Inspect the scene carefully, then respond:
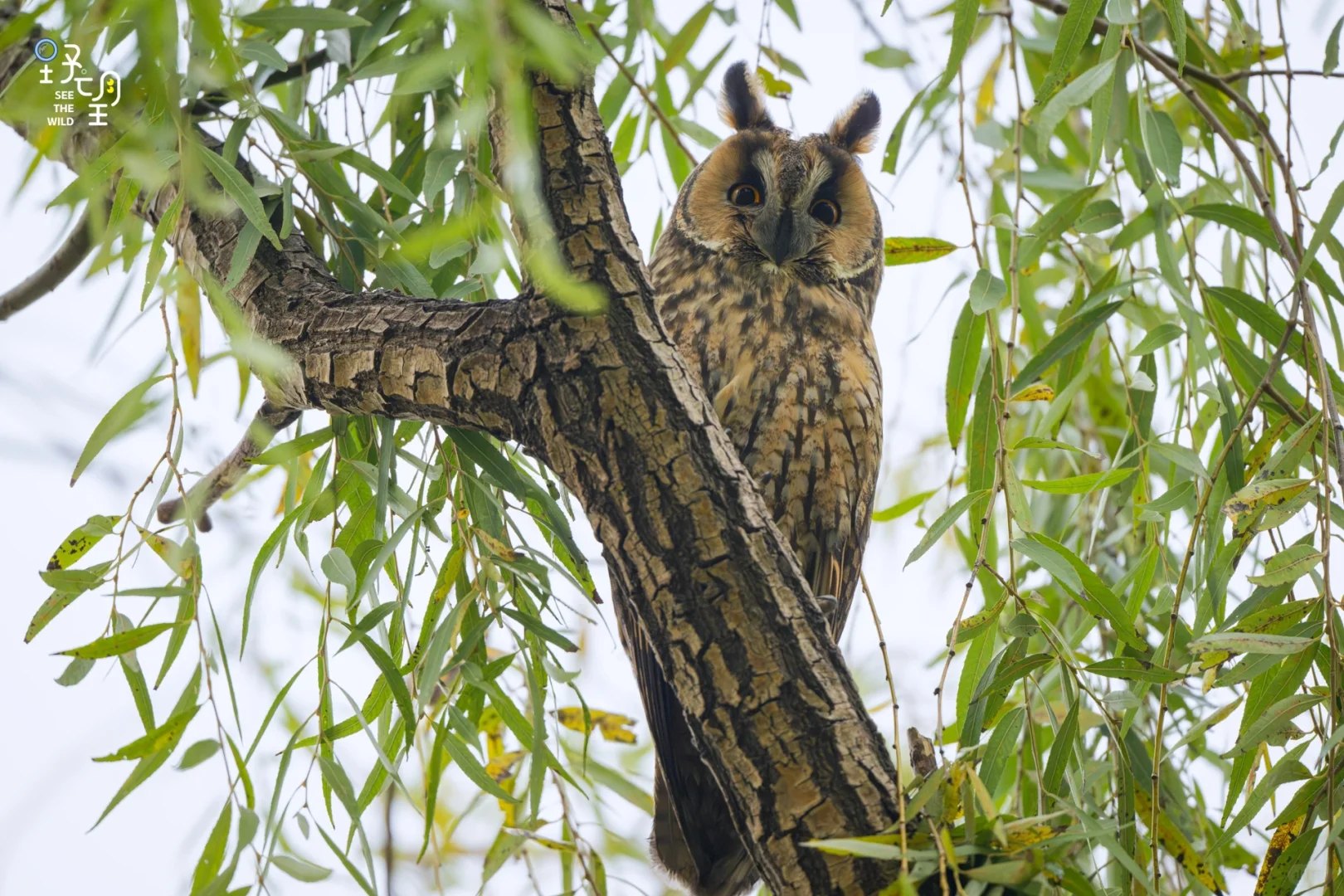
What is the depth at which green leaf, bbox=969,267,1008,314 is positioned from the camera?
120cm

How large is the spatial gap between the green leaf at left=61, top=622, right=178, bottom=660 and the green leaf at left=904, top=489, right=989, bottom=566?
0.76 metres

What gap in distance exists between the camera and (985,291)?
1222mm

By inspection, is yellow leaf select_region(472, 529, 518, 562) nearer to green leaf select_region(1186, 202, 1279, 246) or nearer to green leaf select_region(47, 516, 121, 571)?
green leaf select_region(47, 516, 121, 571)

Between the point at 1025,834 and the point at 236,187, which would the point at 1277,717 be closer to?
the point at 1025,834

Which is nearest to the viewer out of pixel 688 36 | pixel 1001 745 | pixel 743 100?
pixel 1001 745

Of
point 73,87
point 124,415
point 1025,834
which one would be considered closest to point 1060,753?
point 1025,834

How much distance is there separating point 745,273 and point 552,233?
1.01 m

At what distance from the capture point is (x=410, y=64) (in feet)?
4.00

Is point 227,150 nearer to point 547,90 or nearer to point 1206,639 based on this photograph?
point 547,90

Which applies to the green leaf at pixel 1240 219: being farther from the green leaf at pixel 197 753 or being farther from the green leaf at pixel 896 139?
the green leaf at pixel 197 753

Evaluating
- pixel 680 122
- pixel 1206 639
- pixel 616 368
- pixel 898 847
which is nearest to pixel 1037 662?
pixel 1206 639

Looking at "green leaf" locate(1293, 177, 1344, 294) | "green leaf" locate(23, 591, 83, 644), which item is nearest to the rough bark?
"green leaf" locate(23, 591, 83, 644)

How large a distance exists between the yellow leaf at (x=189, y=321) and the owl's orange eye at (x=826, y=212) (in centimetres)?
110

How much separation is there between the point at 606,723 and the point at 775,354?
0.66 meters
